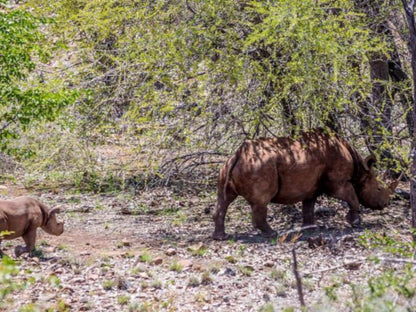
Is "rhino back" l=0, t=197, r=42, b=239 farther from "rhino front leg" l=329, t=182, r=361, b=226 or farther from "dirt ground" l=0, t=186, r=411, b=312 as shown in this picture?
"rhino front leg" l=329, t=182, r=361, b=226

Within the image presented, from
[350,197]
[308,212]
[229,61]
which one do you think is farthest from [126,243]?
[350,197]

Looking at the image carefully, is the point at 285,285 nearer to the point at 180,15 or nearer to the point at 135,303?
the point at 135,303

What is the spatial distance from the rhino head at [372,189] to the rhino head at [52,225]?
180 inches

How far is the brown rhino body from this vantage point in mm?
9922

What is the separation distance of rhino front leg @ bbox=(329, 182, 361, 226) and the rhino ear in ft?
1.40

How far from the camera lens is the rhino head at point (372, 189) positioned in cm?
1094

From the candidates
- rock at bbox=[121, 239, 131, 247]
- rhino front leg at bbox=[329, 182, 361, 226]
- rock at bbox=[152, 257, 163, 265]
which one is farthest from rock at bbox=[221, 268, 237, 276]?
rhino front leg at bbox=[329, 182, 361, 226]

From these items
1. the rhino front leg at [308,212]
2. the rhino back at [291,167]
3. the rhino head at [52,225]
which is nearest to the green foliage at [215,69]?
the rhino back at [291,167]

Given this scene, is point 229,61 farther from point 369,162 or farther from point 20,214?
point 20,214

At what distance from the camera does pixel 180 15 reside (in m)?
11.5

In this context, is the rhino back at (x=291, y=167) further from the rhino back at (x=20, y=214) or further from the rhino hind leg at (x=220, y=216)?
the rhino back at (x=20, y=214)

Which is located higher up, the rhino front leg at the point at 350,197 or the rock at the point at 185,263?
the rhino front leg at the point at 350,197

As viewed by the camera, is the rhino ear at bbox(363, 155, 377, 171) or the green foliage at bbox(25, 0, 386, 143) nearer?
the green foliage at bbox(25, 0, 386, 143)

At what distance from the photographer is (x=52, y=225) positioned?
977 centimetres
